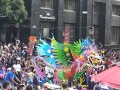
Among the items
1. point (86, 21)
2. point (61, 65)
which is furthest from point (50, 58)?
point (86, 21)

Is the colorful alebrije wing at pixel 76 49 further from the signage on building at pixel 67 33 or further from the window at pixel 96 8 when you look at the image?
the window at pixel 96 8

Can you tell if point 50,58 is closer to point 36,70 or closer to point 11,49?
point 36,70

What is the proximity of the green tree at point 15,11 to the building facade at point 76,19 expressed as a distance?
2.52 metres

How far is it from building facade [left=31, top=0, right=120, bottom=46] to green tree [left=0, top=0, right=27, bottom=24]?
252 cm

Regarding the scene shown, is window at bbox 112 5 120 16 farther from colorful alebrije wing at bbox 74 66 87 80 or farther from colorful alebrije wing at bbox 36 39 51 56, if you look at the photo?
colorful alebrije wing at bbox 36 39 51 56

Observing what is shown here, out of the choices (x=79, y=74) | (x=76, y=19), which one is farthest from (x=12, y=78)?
(x=76, y=19)

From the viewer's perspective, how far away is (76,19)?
3984 cm

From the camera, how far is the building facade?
35781 millimetres

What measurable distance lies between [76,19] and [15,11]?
376 inches

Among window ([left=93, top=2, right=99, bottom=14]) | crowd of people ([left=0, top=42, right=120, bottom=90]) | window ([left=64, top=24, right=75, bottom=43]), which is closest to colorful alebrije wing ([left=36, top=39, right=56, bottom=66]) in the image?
crowd of people ([left=0, top=42, right=120, bottom=90])

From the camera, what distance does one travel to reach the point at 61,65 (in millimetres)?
17391

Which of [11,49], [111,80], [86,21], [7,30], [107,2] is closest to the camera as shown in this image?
[111,80]

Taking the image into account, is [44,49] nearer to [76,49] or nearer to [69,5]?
[76,49]

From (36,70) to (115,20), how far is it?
2829 centimetres
